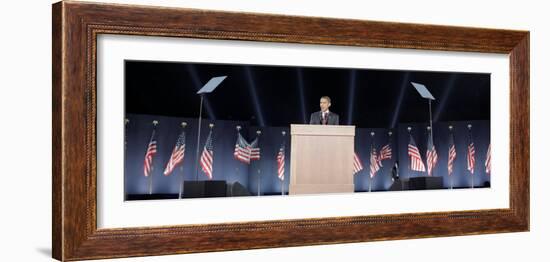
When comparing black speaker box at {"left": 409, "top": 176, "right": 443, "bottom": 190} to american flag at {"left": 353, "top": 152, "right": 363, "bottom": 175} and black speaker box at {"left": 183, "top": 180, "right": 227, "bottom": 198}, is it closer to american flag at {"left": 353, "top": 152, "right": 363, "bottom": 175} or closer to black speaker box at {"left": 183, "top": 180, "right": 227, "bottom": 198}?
american flag at {"left": 353, "top": 152, "right": 363, "bottom": 175}

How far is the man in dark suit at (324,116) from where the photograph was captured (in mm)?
6429

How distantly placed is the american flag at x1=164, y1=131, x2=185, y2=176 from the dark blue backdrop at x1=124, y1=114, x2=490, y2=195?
3cm

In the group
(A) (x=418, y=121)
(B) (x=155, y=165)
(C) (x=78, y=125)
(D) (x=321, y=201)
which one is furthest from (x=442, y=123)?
(C) (x=78, y=125)

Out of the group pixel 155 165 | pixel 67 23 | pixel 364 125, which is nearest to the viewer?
pixel 67 23

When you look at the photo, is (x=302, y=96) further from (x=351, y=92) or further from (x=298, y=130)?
(x=351, y=92)

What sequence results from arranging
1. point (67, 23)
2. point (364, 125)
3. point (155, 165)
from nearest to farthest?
point (67, 23)
point (155, 165)
point (364, 125)

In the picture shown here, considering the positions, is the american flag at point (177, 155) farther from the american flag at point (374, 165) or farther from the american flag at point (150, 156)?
the american flag at point (374, 165)

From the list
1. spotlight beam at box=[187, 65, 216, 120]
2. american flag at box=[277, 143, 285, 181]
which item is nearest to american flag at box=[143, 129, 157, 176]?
spotlight beam at box=[187, 65, 216, 120]

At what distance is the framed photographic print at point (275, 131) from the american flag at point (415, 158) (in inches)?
0.4

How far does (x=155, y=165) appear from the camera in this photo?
6082 millimetres

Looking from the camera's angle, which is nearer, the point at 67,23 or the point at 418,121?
the point at 67,23

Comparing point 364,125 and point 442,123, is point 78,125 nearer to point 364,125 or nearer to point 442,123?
point 364,125

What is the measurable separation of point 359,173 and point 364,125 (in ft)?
1.17

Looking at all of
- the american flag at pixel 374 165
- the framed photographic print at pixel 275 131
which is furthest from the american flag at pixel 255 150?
the american flag at pixel 374 165
